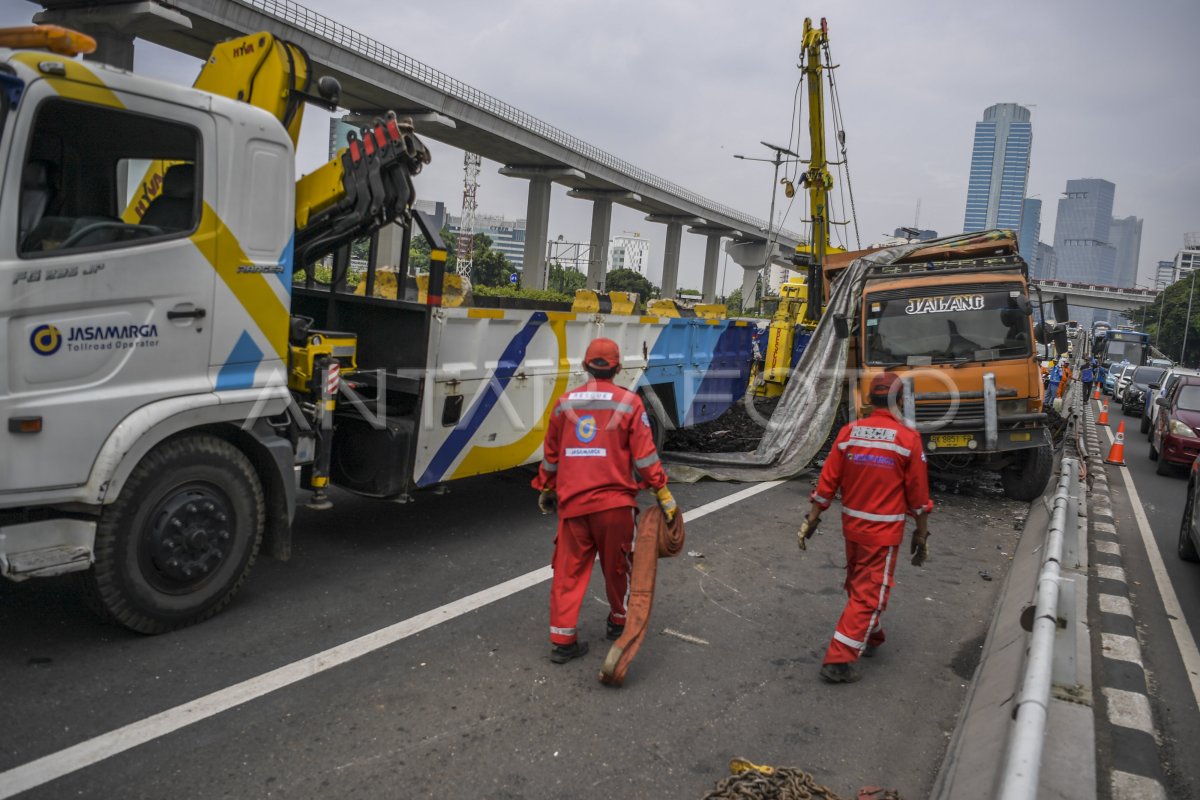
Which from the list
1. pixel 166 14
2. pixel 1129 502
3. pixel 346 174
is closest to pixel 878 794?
pixel 346 174

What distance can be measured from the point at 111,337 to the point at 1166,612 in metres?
7.08

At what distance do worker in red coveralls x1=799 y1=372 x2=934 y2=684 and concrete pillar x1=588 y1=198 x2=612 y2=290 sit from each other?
5515cm

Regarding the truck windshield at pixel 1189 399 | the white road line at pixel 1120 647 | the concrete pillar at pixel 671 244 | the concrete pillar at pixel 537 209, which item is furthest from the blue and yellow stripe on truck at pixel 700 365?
the concrete pillar at pixel 671 244

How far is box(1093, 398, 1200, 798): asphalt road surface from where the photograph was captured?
417cm

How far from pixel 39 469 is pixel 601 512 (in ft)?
8.40

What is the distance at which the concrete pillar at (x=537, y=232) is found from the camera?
5331 cm

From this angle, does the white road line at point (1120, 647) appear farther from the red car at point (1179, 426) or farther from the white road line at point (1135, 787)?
the red car at point (1179, 426)

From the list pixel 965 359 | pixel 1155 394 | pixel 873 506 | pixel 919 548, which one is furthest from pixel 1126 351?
pixel 873 506

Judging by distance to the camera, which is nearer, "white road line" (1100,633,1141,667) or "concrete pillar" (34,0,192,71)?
"white road line" (1100,633,1141,667)

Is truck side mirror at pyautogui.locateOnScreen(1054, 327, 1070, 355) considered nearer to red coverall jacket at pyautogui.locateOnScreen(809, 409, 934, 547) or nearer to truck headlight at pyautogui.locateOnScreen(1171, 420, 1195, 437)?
truck headlight at pyautogui.locateOnScreen(1171, 420, 1195, 437)

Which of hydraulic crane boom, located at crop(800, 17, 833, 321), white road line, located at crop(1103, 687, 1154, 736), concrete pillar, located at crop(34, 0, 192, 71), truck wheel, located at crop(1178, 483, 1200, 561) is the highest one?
concrete pillar, located at crop(34, 0, 192, 71)

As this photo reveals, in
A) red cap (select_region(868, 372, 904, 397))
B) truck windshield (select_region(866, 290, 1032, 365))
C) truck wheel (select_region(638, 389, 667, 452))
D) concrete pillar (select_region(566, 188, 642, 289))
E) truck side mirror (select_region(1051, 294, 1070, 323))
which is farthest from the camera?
concrete pillar (select_region(566, 188, 642, 289))

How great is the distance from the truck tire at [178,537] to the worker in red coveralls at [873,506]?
3.16 metres

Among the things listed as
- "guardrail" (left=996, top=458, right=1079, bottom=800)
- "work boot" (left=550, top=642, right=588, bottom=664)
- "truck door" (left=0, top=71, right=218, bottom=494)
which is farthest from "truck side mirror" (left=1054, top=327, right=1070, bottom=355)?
"truck door" (left=0, top=71, right=218, bottom=494)
